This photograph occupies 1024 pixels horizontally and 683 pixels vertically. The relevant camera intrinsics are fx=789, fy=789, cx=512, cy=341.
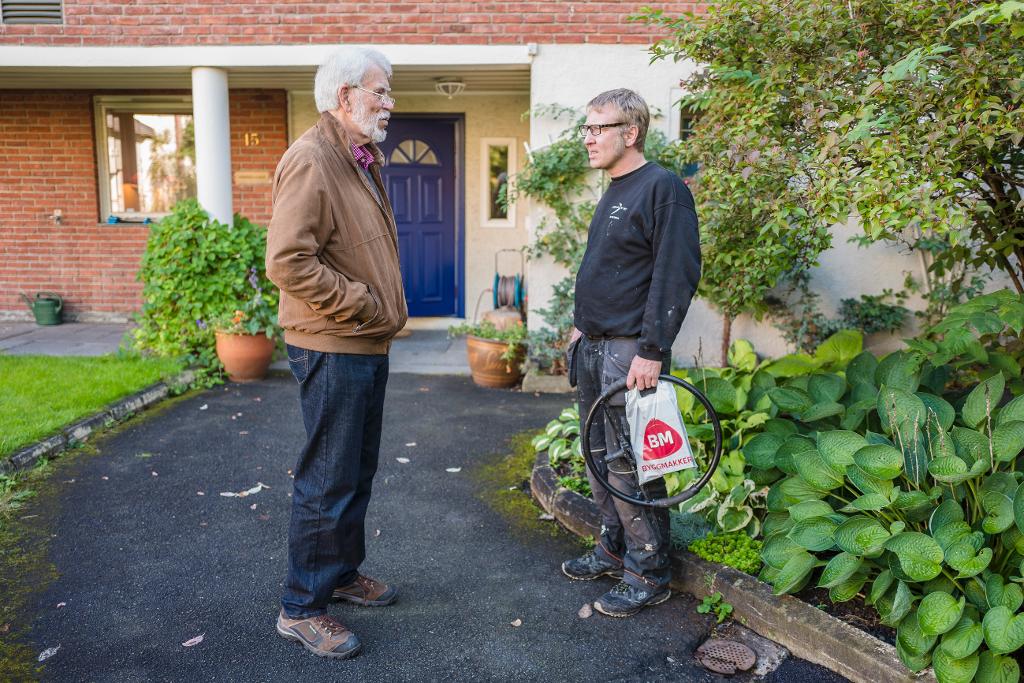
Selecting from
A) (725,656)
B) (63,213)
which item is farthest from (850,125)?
(63,213)

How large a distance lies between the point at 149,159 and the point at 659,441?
9.31m

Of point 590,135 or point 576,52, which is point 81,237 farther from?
point 590,135

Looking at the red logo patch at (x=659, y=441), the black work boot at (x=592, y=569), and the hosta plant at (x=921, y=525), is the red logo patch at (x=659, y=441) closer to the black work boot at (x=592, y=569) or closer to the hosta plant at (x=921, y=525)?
the hosta plant at (x=921, y=525)

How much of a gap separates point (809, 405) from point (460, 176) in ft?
21.8

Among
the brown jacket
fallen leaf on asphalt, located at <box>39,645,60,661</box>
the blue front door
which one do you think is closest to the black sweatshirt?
the brown jacket

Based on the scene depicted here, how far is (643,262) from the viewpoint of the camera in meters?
3.05

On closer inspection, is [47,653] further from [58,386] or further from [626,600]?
[58,386]

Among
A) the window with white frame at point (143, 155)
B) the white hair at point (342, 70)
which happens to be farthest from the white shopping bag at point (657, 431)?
the window with white frame at point (143, 155)

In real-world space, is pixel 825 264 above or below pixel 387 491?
above

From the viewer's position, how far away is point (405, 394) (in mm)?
6938

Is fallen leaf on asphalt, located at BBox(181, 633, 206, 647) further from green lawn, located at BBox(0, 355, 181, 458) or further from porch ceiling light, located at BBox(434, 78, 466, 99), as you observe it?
porch ceiling light, located at BBox(434, 78, 466, 99)

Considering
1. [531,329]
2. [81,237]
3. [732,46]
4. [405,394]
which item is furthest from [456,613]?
[81,237]

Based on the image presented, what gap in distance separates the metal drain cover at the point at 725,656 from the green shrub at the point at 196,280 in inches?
206

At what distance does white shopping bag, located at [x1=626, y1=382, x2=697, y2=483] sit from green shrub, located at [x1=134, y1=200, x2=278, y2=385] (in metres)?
4.90
